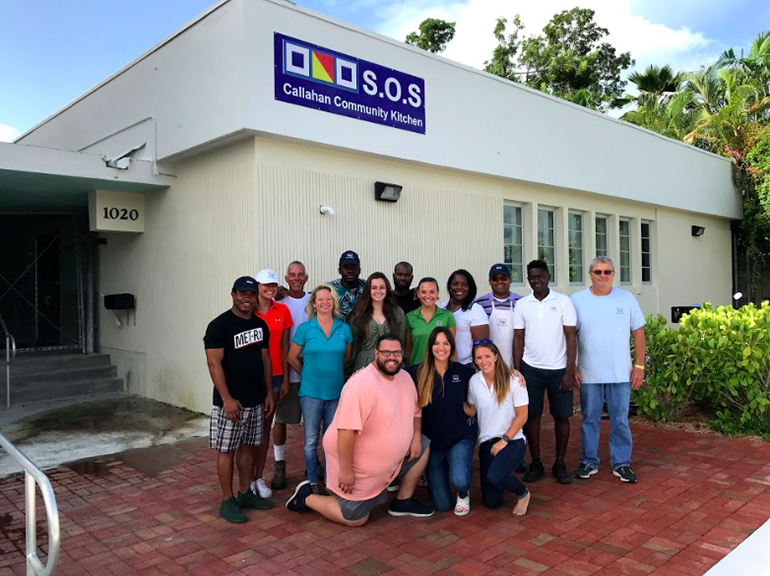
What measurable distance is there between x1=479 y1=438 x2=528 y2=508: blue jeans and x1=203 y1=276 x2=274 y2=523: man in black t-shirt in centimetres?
158

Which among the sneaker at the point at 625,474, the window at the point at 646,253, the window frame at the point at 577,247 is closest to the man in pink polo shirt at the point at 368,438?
the sneaker at the point at 625,474

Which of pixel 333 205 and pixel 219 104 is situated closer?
pixel 219 104

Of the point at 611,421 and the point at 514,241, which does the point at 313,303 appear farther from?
the point at 514,241

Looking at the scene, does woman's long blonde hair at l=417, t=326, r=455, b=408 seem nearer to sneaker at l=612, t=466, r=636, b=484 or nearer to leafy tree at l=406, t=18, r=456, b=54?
sneaker at l=612, t=466, r=636, b=484

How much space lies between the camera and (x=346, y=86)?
23.2ft

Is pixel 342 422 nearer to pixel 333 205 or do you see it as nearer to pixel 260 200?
pixel 260 200

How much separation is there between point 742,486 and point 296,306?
372 centimetres

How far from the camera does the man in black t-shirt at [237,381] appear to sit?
3998 millimetres

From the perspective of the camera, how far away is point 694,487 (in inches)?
182

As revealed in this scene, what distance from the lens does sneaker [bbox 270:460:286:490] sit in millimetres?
4742

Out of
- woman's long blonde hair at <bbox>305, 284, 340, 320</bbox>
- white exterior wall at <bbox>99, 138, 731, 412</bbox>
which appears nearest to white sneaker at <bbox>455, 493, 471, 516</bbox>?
woman's long blonde hair at <bbox>305, 284, 340, 320</bbox>

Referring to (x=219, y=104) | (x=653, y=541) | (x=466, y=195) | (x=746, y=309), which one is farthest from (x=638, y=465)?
(x=219, y=104)

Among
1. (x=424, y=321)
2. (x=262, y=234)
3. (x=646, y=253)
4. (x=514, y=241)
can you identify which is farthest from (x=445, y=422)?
(x=646, y=253)

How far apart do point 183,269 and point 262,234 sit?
1611 mm
